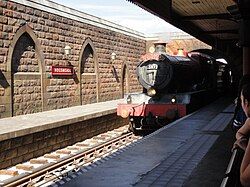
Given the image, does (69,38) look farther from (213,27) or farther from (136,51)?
(136,51)

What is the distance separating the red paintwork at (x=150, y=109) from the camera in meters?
11.3

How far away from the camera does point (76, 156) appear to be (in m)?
8.59

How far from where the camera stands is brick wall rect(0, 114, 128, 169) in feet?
27.4

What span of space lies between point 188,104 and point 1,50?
581 centimetres

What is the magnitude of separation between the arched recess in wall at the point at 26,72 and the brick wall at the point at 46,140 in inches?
83.8

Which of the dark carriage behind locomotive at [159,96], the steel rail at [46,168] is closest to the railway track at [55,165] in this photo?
the steel rail at [46,168]

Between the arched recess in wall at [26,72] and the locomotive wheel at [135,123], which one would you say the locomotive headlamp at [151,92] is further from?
the arched recess in wall at [26,72]

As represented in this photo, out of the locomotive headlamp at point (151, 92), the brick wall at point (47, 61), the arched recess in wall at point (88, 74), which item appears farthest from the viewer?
the arched recess in wall at point (88, 74)

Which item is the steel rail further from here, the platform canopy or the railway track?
the platform canopy

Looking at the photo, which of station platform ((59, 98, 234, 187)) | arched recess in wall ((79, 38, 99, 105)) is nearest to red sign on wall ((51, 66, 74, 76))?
arched recess in wall ((79, 38, 99, 105))

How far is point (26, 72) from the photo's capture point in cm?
1280

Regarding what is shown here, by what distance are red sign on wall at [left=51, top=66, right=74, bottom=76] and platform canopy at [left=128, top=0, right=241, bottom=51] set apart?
496 cm

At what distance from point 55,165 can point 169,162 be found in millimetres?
2780

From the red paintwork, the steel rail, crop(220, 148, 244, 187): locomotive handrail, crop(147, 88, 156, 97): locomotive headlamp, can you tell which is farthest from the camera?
crop(147, 88, 156, 97): locomotive headlamp
